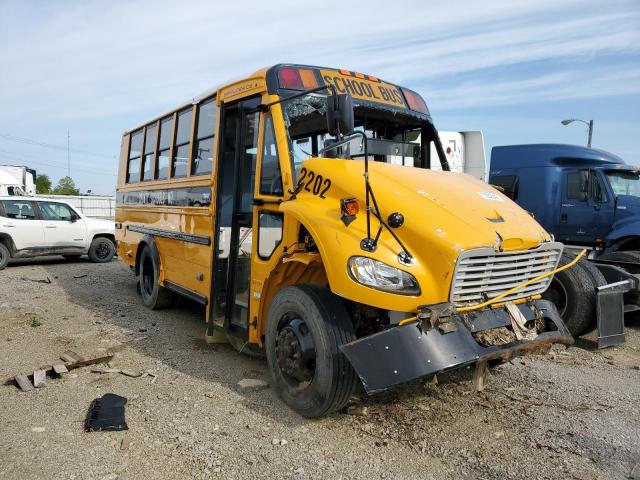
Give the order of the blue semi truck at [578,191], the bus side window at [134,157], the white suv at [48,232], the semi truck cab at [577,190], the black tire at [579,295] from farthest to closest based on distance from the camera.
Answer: the white suv at [48,232], the semi truck cab at [577,190], the blue semi truck at [578,191], the bus side window at [134,157], the black tire at [579,295]

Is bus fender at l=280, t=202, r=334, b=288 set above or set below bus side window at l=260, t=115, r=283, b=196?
below

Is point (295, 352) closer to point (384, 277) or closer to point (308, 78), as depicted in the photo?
point (384, 277)

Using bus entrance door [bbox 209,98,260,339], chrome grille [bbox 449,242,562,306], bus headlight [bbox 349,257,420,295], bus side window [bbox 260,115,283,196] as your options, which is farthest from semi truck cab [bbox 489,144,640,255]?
bus headlight [bbox 349,257,420,295]

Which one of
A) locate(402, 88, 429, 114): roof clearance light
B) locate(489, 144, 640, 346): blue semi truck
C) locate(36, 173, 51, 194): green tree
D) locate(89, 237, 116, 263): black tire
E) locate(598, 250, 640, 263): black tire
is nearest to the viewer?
locate(402, 88, 429, 114): roof clearance light

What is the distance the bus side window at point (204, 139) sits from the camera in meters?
5.62

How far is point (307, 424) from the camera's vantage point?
381 cm

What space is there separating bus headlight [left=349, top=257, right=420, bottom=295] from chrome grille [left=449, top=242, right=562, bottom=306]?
0.88 feet

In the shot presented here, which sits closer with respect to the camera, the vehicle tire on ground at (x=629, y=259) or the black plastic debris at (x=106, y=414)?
the black plastic debris at (x=106, y=414)

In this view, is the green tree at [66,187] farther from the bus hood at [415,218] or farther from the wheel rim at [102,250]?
the bus hood at [415,218]

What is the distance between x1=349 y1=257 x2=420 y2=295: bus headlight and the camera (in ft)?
10.7

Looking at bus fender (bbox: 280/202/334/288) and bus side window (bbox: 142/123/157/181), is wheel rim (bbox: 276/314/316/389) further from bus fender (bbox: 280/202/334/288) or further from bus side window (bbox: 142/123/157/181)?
bus side window (bbox: 142/123/157/181)

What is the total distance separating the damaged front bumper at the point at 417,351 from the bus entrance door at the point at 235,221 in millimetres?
1834

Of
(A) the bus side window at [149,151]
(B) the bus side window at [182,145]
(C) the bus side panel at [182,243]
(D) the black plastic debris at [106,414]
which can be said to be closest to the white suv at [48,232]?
(C) the bus side panel at [182,243]

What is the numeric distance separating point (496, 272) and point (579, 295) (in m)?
3.10
